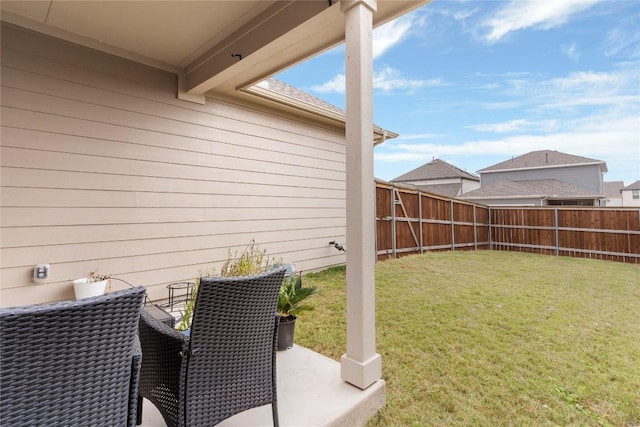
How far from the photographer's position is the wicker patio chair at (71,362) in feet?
3.01

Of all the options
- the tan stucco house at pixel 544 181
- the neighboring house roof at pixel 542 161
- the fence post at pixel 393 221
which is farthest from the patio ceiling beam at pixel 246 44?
the neighboring house roof at pixel 542 161

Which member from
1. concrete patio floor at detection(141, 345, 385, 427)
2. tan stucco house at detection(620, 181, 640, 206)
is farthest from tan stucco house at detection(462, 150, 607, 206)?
concrete patio floor at detection(141, 345, 385, 427)

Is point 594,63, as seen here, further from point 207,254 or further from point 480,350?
point 207,254

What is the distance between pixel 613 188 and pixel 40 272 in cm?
4312

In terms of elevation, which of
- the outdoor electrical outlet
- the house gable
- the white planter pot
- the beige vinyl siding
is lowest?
the white planter pot

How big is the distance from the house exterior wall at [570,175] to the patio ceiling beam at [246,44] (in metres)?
22.5

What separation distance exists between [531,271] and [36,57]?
8616 mm

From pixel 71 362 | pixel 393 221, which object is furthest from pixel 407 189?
pixel 71 362

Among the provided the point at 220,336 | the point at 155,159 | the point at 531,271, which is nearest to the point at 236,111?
the point at 155,159

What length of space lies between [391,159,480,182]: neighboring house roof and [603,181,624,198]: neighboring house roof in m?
17.2

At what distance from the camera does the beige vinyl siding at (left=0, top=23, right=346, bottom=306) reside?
318cm

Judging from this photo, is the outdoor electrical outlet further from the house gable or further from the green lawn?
the house gable

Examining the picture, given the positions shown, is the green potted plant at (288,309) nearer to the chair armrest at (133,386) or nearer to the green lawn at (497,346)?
the green lawn at (497,346)

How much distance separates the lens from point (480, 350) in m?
2.97
